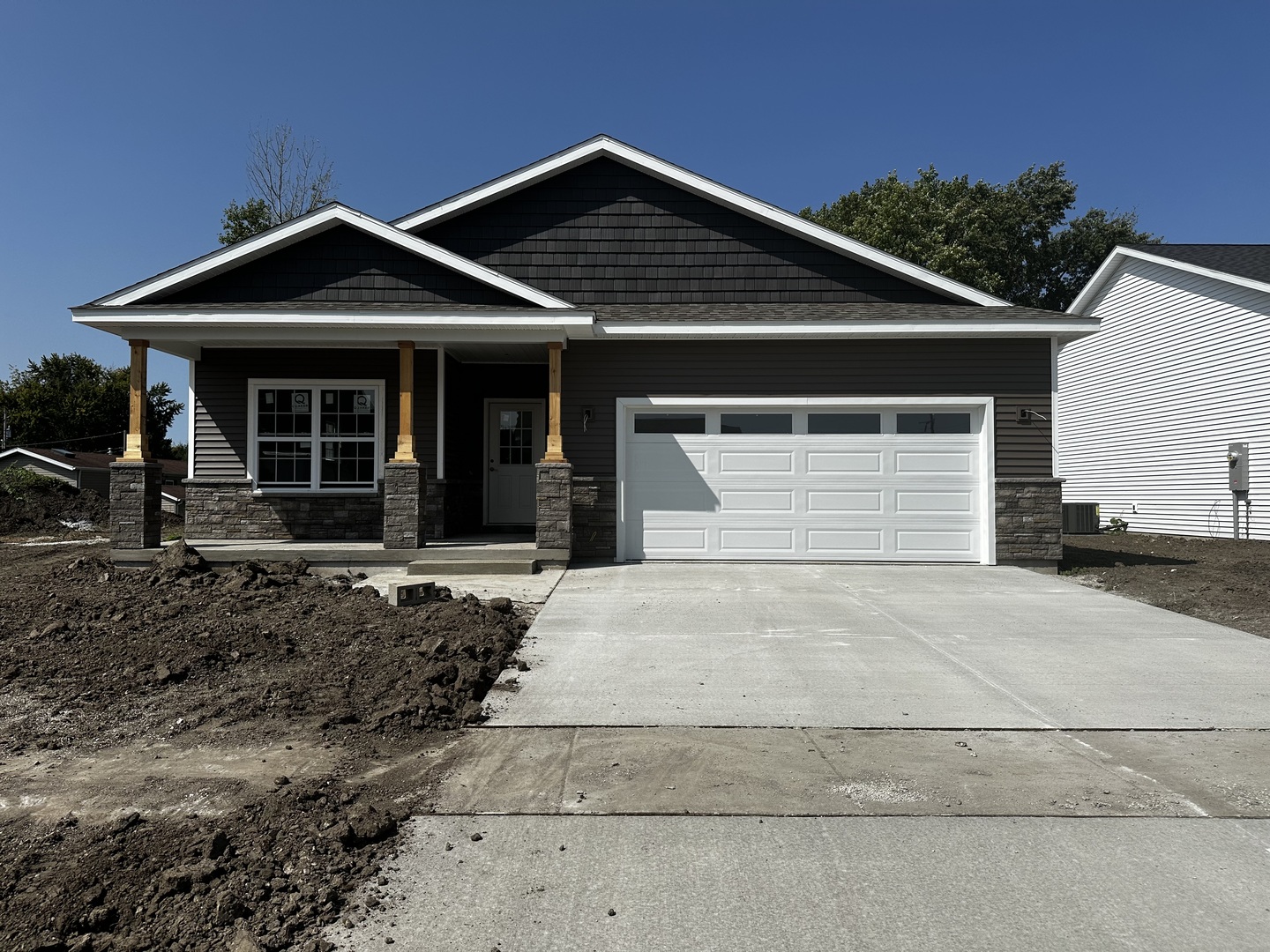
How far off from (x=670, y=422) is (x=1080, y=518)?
11870 millimetres

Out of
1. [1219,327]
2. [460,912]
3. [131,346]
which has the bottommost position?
[460,912]

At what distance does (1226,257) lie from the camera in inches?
719

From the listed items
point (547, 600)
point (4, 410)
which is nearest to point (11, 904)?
point (547, 600)

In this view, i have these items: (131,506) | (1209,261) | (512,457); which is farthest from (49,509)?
(1209,261)

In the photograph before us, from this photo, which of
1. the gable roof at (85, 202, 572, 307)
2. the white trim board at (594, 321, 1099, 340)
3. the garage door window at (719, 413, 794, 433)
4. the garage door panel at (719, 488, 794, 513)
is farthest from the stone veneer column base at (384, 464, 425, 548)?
the garage door window at (719, 413, 794, 433)

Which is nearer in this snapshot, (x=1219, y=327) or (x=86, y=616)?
(x=86, y=616)

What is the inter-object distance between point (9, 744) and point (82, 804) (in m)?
1.27

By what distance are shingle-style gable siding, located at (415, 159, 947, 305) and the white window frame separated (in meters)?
2.86

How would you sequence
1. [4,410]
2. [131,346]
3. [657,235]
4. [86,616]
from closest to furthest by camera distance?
[86,616], [131,346], [657,235], [4,410]

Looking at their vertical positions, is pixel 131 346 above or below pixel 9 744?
above

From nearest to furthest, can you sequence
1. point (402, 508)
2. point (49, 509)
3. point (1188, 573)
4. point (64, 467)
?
1. point (402, 508)
2. point (1188, 573)
3. point (49, 509)
4. point (64, 467)

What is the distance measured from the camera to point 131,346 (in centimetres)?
1139

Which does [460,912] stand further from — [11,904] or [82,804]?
[82,804]

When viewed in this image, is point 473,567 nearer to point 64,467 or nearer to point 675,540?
point 675,540
